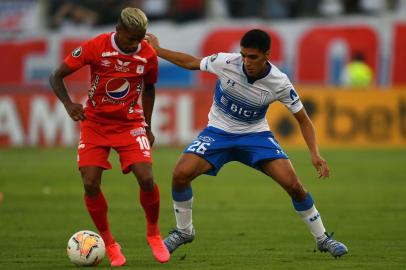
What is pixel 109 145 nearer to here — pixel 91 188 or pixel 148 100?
pixel 91 188

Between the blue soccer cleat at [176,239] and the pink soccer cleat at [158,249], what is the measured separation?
432mm

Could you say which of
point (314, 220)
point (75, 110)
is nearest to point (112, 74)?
point (75, 110)

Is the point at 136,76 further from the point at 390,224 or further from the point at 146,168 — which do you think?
the point at 390,224

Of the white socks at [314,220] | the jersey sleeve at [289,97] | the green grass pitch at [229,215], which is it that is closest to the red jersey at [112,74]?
the jersey sleeve at [289,97]

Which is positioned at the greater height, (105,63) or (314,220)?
(105,63)

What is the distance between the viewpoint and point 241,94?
422 inches

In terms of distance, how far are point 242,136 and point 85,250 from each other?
204cm

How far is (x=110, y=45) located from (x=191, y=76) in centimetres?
2098

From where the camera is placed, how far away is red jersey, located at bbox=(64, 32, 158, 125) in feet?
33.7

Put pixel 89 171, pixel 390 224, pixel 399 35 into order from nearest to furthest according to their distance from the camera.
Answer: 1. pixel 89 171
2. pixel 390 224
3. pixel 399 35

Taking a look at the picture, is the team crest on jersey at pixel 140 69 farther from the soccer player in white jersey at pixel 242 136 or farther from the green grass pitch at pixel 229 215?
the green grass pitch at pixel 229 215

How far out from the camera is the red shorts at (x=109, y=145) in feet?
33.8

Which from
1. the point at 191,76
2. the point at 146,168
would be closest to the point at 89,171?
the point at 146,168

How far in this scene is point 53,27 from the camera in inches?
1278
